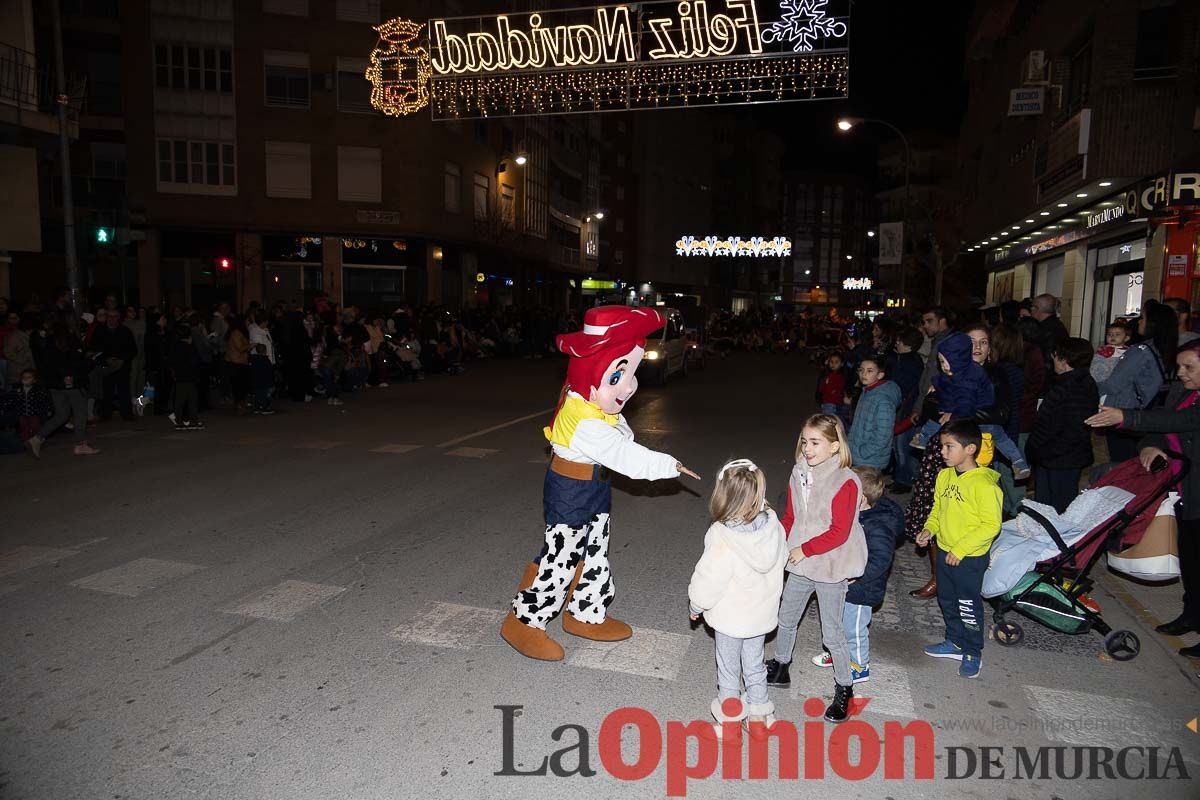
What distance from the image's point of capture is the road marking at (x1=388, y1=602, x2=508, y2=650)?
15.4ft

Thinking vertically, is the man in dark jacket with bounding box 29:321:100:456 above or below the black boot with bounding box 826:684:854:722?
above

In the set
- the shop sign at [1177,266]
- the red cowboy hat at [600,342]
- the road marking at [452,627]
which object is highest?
the shop sign at [1177,266]

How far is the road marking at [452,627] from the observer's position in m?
4.70

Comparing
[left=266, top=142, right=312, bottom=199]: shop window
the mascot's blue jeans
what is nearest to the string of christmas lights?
[left=266, top=142, right=312, bottom=199]: shop window

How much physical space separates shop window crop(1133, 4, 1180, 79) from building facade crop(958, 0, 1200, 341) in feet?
0.07

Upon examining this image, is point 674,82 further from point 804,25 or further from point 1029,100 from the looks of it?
point 1029,100

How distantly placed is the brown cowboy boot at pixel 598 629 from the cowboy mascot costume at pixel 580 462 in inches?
8.2

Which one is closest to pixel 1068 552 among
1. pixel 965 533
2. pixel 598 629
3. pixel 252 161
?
pixel 965 533

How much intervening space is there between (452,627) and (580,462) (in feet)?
4.76

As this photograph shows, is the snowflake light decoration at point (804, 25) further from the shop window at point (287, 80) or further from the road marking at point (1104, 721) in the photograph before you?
the shop window at point (287, 80)

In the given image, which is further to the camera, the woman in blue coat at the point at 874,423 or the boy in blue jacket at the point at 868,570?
the woman in blue coat at the point at 874,423

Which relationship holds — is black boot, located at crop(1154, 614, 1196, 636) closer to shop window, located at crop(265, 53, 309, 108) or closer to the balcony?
the balcony

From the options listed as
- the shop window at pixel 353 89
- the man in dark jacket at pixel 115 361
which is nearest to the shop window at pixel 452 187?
the shop window at pixel 353 89

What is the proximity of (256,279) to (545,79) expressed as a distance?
1727 cm
